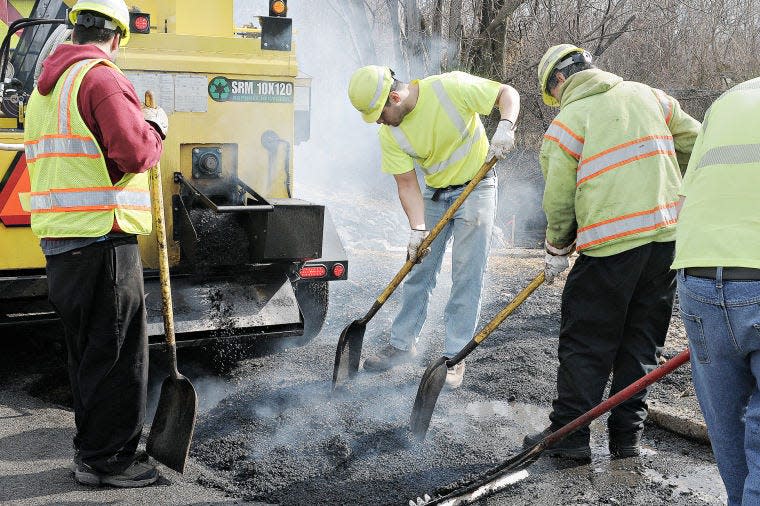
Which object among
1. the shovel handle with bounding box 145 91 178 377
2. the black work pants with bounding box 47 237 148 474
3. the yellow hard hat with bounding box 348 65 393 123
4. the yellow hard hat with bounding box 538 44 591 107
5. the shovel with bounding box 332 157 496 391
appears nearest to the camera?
the black work pants with bounding box 47 237 148 474

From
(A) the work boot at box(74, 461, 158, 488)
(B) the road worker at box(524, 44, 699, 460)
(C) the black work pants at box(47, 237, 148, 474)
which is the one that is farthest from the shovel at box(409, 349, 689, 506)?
(C) the black work pants at box(47, 237, 148, 474)

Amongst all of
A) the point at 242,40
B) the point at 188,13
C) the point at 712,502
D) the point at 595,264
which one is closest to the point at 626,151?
the point at 595,264

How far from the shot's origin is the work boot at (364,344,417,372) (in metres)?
4.59

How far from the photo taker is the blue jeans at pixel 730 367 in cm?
208

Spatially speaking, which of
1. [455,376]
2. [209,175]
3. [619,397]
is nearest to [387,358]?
[455,376]

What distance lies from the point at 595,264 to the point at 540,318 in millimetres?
2303

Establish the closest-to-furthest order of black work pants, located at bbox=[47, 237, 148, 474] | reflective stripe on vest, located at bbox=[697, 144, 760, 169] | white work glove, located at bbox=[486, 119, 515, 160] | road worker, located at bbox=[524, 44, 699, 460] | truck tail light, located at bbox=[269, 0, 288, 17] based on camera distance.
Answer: reflective stripe on vest, located at bbox=[697, 144, 760, 169], black work pants, located at bbox=[47, 237, 148, 474], road worker, located at bbox=[524, 44, 699, 460], white work glove, located at bbox=[486, 119, 515, 160], truck tail light, located at bbox=[269, 0, 288, 17]

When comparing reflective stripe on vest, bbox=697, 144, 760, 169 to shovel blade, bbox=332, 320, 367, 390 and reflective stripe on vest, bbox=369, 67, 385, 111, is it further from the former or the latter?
shovel blade, bbox=332, 320, 367, 390

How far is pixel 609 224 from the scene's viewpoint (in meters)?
3.18

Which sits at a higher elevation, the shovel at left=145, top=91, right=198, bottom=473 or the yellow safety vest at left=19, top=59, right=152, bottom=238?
the yellow safety vest at left=19, top=59, right=152, bottom=238

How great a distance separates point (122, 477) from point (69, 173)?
1271mm

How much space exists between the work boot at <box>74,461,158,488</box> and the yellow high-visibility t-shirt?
2.18 meters

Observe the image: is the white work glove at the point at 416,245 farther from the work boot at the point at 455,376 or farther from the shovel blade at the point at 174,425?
the shovel blade at the point at 174,425

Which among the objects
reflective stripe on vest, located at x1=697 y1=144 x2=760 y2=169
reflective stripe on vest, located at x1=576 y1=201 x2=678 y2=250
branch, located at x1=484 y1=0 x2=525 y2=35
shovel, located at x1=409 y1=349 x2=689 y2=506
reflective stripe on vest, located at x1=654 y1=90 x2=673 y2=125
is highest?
branch, located at x1=484 y1=0 x2=525 y2=35
